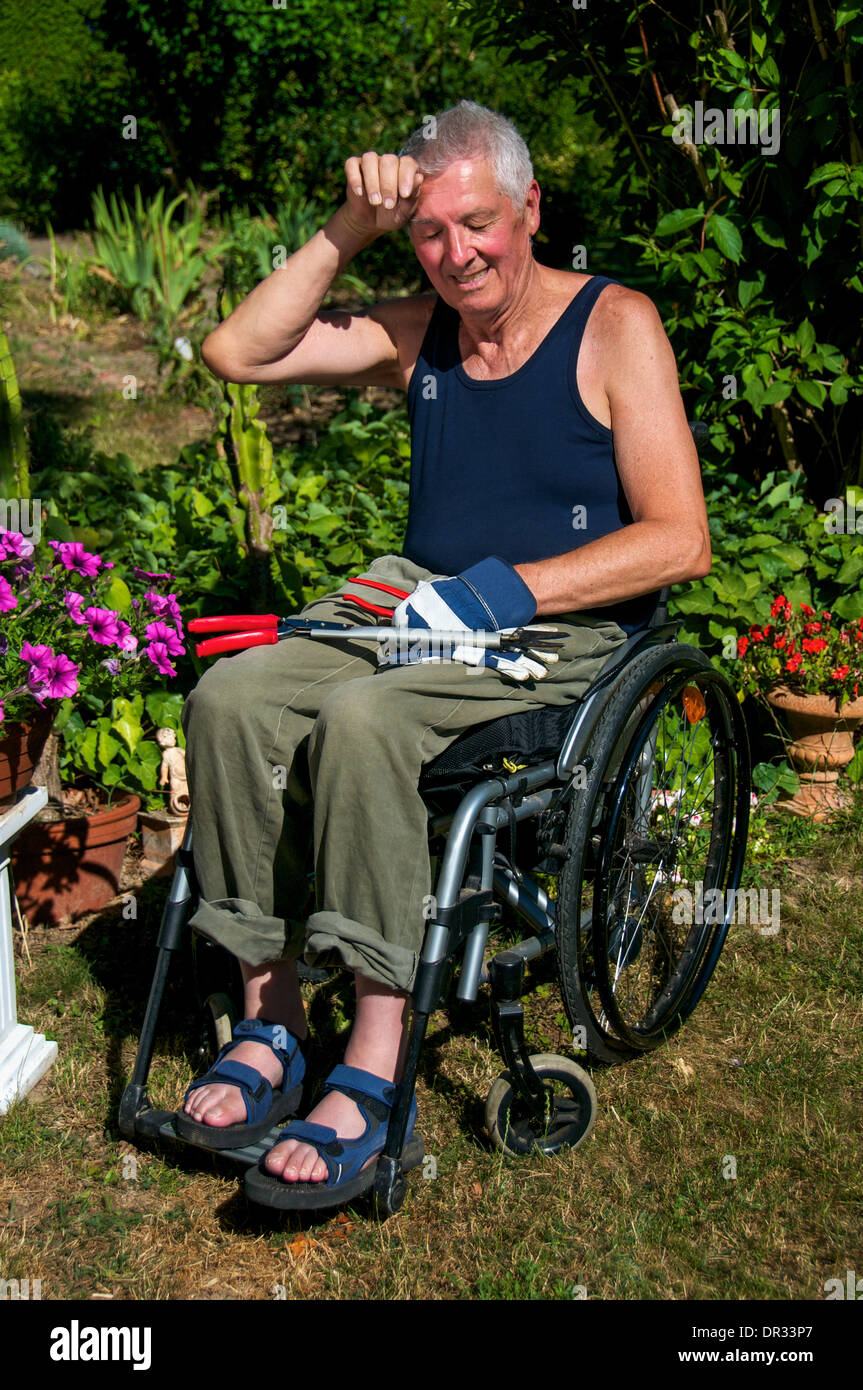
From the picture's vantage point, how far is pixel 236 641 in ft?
7.20

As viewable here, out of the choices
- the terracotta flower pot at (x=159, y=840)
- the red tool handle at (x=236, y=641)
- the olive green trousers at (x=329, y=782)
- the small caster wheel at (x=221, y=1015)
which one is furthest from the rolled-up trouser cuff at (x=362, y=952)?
the terracotta flower pot at (x=159, y=840)

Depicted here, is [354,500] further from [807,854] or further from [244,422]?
[807,854]

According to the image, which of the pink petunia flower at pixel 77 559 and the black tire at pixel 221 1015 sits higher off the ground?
the pink petunia flower at pixel 77 559

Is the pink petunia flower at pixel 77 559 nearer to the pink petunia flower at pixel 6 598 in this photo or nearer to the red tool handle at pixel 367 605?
the pink petunia flower at pixel 6 598

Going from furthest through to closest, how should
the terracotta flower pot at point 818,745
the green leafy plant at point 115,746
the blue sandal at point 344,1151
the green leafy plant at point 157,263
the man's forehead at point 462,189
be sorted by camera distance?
the green leafy plant at point 157,263, the terracotta flower pot at point 818,745, the green leafy plant at point 115,746, the man's forehead at point 462,189, the blue sandal at point 344,1151

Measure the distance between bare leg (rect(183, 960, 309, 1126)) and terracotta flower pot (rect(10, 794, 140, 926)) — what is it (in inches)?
37.4

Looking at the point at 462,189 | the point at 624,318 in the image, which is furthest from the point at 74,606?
the point at 624,318

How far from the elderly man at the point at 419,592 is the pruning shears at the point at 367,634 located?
0.03 meters

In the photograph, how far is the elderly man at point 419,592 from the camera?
1.95 metres

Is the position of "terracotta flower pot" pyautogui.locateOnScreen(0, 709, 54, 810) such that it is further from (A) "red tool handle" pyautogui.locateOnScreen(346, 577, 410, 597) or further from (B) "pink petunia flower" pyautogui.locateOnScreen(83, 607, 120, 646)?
(A) "red tool handle" pyautogui.locateOnScreen(346, 577, 410, 597)

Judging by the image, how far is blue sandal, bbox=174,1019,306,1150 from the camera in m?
1.97

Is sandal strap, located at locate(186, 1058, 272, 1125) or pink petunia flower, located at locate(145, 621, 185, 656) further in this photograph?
pink petunia flower, located at locate(145, 621, 185, 656)

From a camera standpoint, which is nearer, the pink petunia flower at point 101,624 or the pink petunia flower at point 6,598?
the pink petunia flower at point 6,598

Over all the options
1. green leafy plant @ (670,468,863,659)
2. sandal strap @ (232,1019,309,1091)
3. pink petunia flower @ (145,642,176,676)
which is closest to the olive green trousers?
sandal strap @ (232,1019,309,1091)
